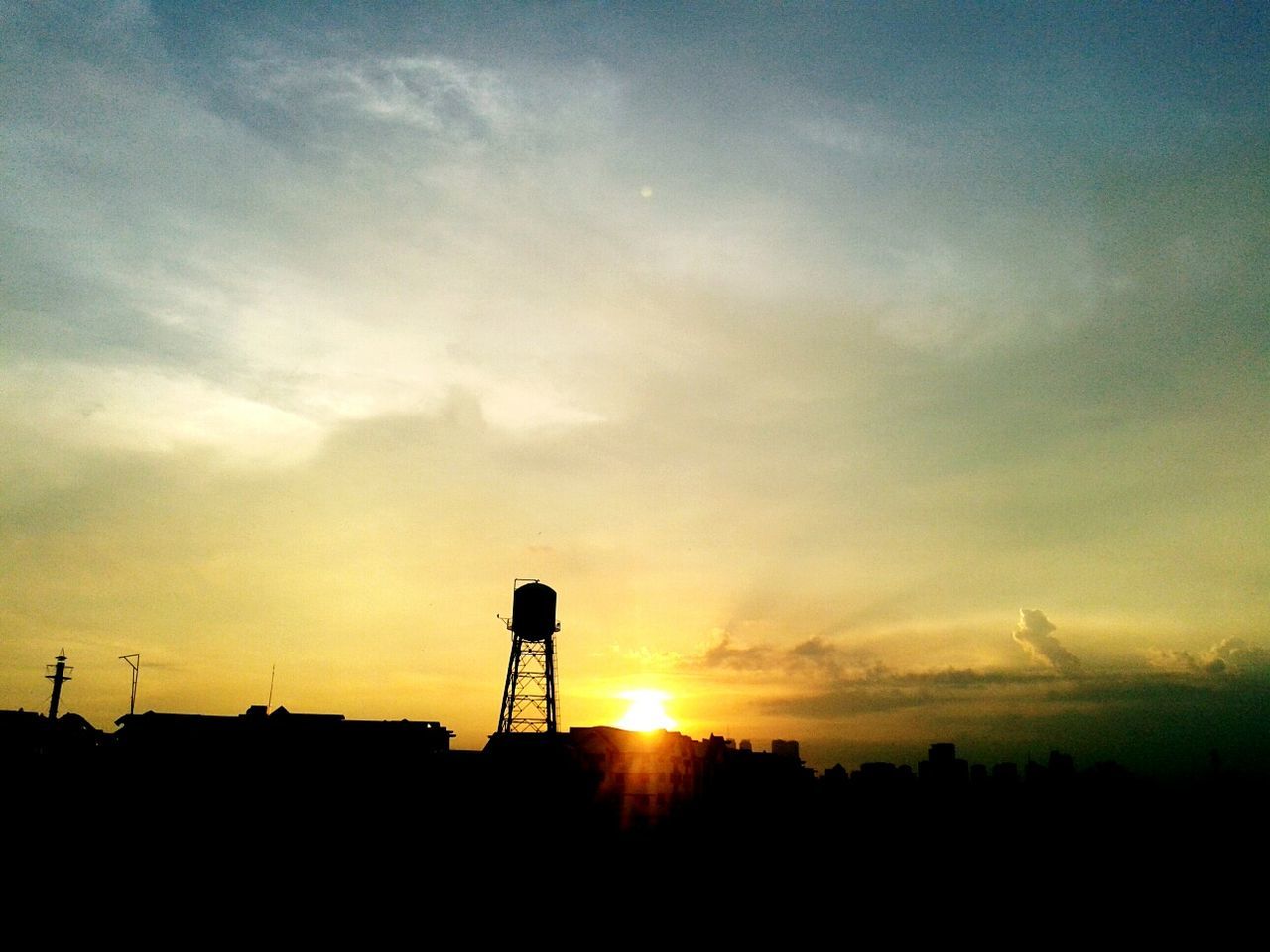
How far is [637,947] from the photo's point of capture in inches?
1337

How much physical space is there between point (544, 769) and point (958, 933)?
26371mm

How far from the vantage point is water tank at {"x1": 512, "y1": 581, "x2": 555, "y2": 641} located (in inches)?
2376

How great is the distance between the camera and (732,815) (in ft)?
205

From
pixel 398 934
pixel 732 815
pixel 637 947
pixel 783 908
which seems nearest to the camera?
pixel 398 934

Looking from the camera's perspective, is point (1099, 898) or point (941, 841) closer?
point (1099, 898)

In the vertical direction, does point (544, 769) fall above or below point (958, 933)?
above

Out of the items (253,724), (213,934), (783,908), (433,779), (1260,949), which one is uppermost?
(253,724)

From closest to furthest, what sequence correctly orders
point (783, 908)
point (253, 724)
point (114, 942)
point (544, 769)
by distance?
point (114, 942)
point (783, 908)
point (253, 724)
point (544, 769)

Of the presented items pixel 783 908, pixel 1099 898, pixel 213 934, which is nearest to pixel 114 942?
pixel 213 934

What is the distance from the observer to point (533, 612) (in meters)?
60.7

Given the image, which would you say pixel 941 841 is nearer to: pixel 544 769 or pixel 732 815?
pixel 732 815

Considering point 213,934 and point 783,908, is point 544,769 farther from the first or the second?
point 213,934

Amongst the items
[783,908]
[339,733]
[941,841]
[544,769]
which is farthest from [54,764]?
[941,841]

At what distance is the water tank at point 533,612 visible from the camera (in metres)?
60.3
